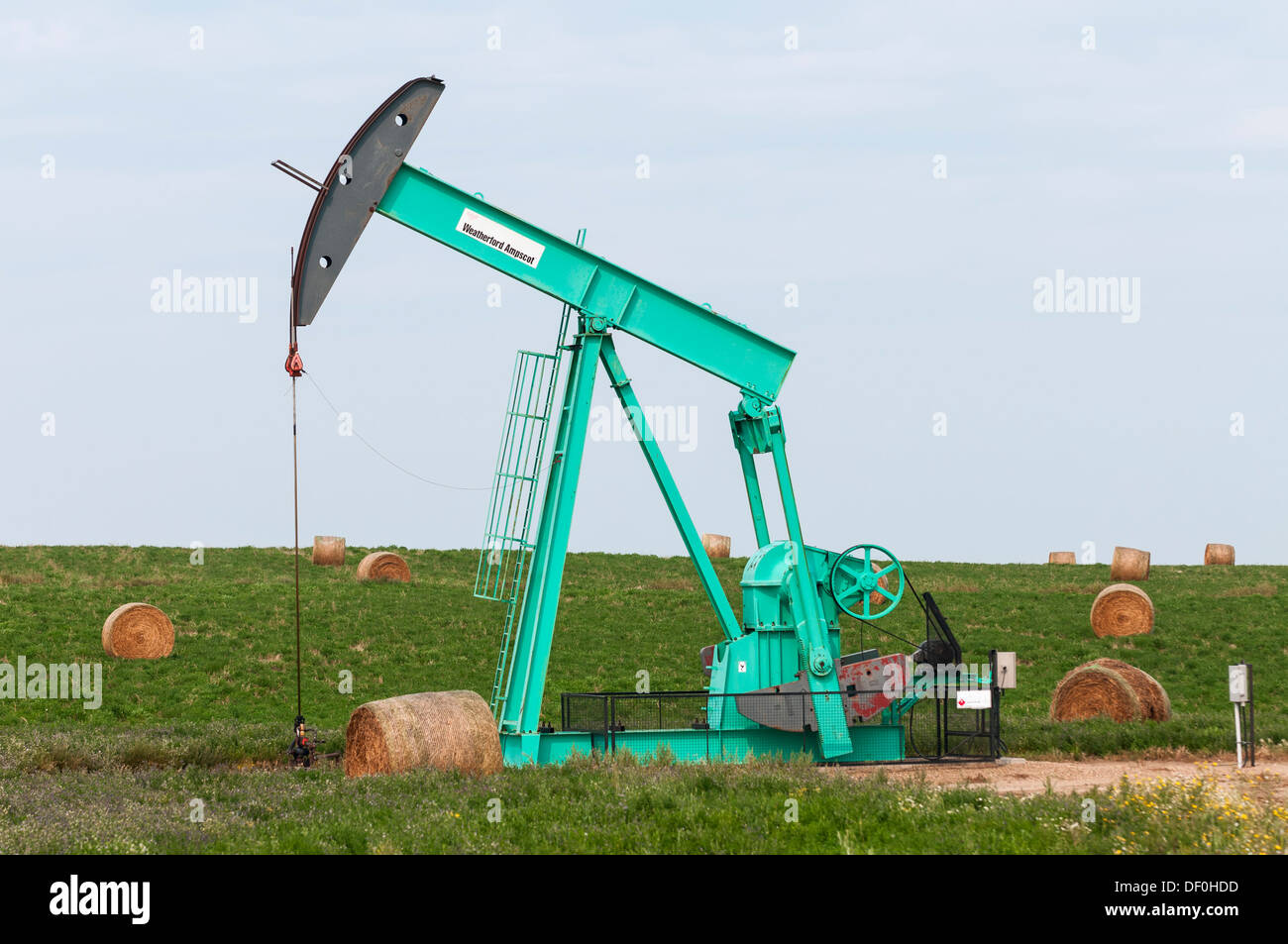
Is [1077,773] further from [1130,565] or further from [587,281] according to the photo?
[1130,565]

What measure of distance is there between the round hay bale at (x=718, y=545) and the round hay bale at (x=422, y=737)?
89.7 feet

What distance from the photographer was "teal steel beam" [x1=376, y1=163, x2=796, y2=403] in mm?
16547

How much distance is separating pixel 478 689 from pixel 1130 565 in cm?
2213

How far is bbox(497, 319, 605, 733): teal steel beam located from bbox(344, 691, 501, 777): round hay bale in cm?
162

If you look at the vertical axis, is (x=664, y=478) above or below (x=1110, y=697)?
above

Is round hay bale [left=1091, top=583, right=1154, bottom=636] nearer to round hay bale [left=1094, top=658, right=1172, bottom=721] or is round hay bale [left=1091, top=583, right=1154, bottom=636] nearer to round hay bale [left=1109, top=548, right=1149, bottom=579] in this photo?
round hay bale [left=1109, top=548, right=1149, bottom=579]

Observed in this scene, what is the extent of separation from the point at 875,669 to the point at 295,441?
7876mm

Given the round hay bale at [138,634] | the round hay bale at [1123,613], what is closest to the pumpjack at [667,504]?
the round hay bale at [138,634]

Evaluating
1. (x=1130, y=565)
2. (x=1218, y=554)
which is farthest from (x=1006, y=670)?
(x=1218, y=554)

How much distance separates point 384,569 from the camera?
36438 mm

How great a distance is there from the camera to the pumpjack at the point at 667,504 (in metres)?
16.2

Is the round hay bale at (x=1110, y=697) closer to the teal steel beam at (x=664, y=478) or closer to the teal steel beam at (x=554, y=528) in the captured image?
the teal steel beam at (x=664, y=478)
